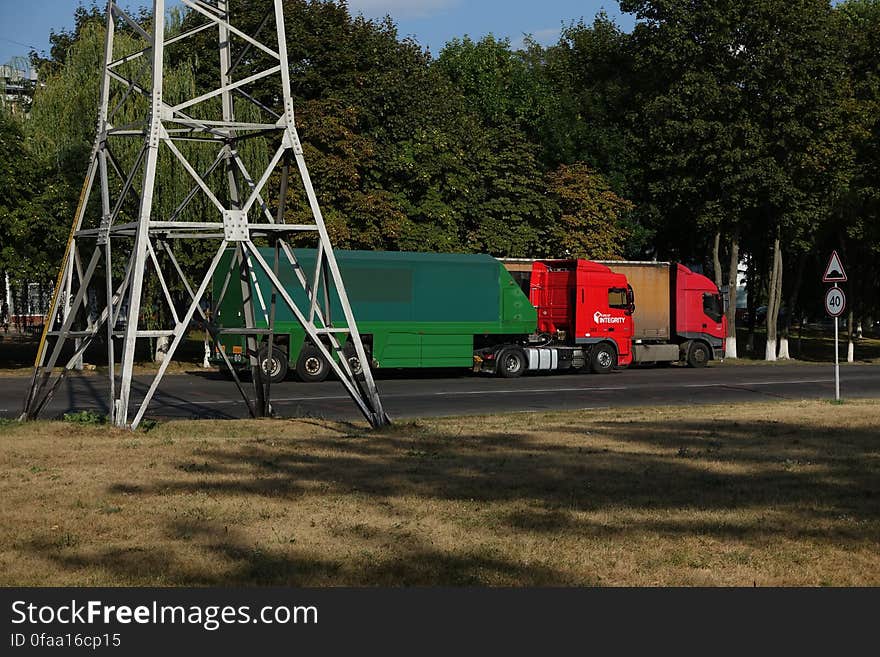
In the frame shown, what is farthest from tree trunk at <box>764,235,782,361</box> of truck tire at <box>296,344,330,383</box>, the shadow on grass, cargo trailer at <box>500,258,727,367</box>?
the shadow on grass

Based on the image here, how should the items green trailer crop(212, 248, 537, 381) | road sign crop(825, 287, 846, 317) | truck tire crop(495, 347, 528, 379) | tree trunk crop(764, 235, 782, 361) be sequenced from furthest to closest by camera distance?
1. tree trunk crop(764, 235, 782, 361)
2. truck tire crop(495, 347, 528, 379)
3. green trailer crop(212, 248, 537, 381)
4. road sign crop(825, 287, 846, 317)

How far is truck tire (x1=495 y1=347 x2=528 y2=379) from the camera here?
110ft

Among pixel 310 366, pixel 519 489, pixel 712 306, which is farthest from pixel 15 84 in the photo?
pixel 519 489

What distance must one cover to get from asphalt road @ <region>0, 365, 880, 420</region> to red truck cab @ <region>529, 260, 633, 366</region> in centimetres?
216

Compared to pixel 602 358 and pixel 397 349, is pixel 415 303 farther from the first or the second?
pixel 602 358

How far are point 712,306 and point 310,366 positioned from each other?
1660cm

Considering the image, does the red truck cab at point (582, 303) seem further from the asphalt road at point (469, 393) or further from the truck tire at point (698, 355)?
the truck tire at point (698, 355)

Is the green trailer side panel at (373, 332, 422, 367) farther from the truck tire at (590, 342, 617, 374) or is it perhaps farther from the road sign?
the road sign

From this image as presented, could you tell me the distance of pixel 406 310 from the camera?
1271 inches

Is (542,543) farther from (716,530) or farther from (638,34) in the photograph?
(638,34)

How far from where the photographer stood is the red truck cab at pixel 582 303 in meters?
36.2

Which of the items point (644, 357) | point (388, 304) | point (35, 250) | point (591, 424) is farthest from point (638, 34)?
point (591, 424)

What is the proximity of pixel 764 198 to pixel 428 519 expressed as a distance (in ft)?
125

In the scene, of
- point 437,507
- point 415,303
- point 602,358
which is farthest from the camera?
point 602,358
